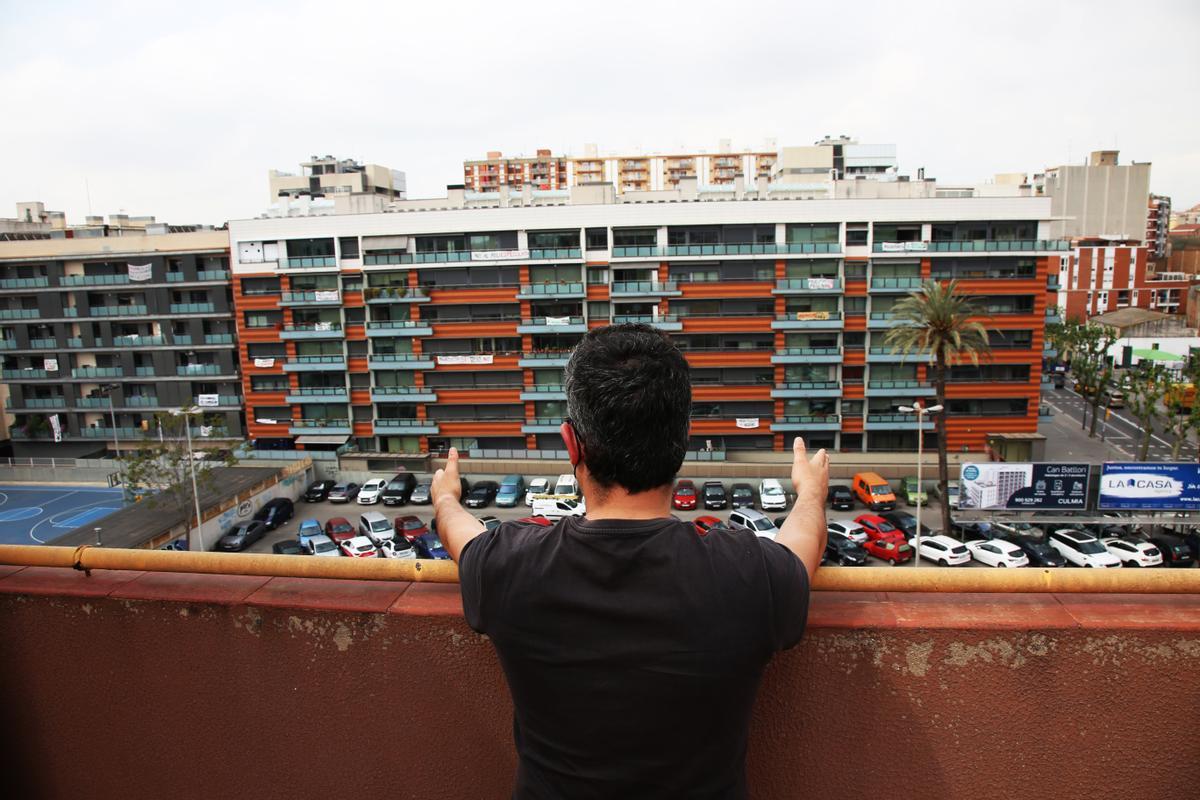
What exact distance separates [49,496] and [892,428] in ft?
135

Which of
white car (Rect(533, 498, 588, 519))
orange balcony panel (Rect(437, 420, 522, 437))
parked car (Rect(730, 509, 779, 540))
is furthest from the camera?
orange balcony panel (Rect(437, 420, 522, 437))

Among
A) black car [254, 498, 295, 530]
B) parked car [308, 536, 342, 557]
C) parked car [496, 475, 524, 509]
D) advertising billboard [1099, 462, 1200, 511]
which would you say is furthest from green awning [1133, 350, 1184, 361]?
black car [254, 498, 295, 530]

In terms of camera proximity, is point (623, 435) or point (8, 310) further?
point (8, 310)

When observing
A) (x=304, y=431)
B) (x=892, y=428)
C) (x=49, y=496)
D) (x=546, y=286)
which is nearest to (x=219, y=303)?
(x=304, y=431)

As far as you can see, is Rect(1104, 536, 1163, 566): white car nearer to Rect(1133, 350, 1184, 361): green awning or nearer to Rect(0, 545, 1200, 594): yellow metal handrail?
Rect(0, 545, 1200, 594): yellow metal handrail

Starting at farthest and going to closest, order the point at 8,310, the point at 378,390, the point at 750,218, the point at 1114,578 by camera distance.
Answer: the point at 8,310
the point at 378,390
the point at 750,218
the point at 1114,578

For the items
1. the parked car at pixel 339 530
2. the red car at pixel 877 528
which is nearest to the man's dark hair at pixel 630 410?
the red car at pixel 877 528

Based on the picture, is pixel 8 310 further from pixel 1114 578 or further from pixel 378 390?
pixel 1114 578

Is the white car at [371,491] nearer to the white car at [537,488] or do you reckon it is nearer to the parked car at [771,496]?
the white car at [537,488]

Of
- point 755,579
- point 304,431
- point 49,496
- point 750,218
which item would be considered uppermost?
point 750,218

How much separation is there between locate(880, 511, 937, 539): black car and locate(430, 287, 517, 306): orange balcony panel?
19.9 m

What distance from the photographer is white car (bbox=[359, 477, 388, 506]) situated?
33250 mm

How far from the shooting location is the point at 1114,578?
238 cm

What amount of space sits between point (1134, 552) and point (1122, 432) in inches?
1059
